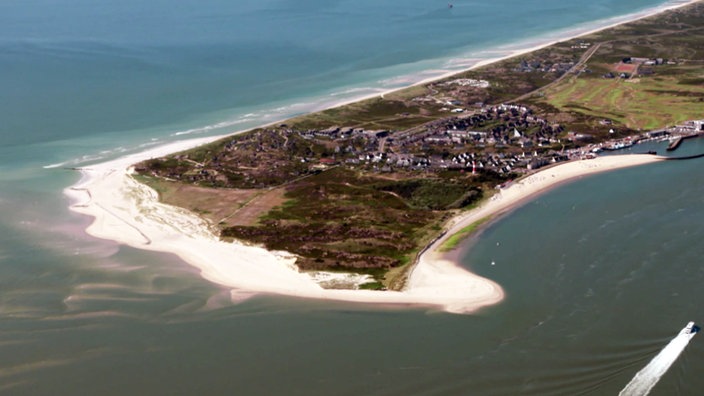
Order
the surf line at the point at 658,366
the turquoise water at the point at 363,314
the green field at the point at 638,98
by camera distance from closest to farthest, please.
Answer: the surf line at the point at 658,366 → the turquoise water at the point at 363,314 → the green field at the point at 638,98

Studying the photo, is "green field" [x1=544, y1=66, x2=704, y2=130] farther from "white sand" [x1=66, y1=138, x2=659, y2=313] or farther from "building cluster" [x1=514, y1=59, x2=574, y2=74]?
"white sand" [x1=66, y1=138, x2=659, y2=313]

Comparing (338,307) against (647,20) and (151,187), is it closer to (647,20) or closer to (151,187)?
(151,187)

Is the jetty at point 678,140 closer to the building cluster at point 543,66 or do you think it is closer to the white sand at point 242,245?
the white sand at point 242,245

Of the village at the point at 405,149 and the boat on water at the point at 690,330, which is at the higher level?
the village at the point at 405,149

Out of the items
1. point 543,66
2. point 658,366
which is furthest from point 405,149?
point 543,66

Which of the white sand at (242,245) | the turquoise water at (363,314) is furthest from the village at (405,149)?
the turquoise water at (363,314)

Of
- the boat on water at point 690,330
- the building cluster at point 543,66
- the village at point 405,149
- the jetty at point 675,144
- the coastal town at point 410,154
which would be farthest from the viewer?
the building cluster at point 543,66

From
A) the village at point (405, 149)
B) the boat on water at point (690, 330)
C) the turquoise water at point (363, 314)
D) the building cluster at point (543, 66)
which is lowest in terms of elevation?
the boat on water at point (690, 330)

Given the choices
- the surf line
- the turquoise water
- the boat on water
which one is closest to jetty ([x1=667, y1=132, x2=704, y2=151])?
the turquoise water
